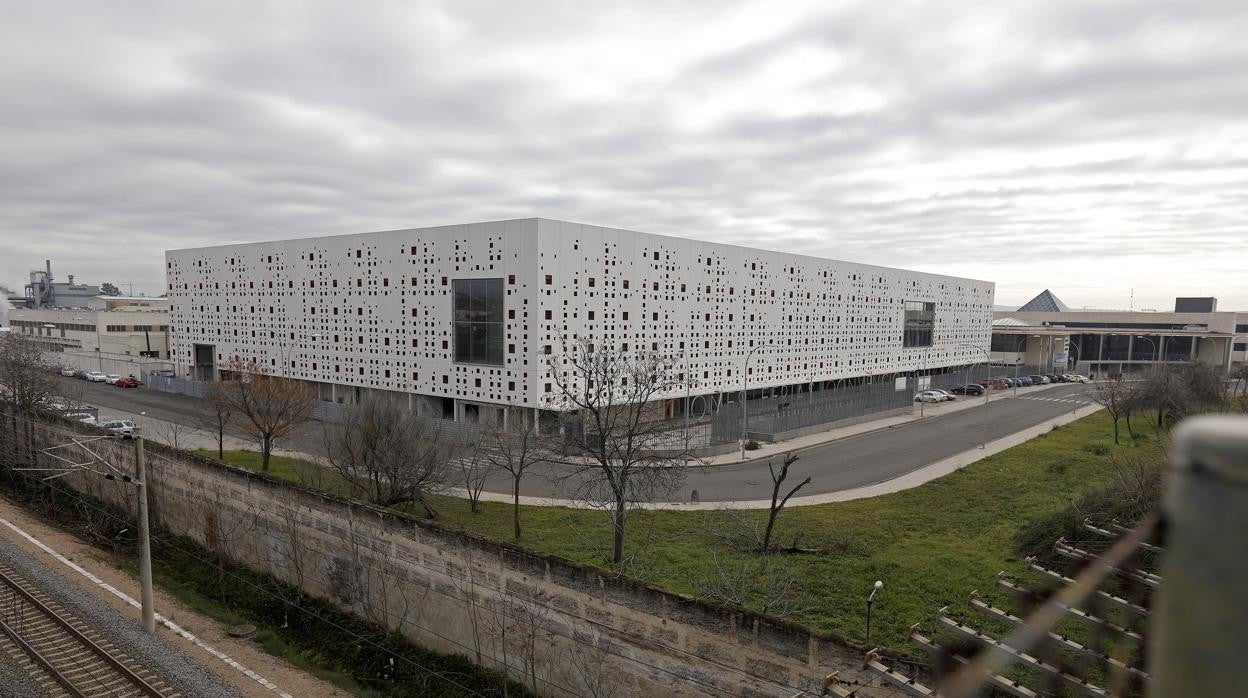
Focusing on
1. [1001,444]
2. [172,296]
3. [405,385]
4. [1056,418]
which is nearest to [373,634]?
[405,385]

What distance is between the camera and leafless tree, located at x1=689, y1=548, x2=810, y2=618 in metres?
16.0

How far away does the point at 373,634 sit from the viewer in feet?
59.1

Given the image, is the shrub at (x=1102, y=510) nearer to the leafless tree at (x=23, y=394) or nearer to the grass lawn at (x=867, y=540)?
the grass lawn at (x=867, y=540)

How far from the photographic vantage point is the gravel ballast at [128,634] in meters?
14.7

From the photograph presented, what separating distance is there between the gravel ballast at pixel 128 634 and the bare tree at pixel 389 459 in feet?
24.2

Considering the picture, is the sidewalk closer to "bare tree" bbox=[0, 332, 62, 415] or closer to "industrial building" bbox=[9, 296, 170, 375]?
"bare tree" bbox=[0, 332, 62, 415]

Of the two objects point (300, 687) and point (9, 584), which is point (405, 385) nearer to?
point (9, 584)

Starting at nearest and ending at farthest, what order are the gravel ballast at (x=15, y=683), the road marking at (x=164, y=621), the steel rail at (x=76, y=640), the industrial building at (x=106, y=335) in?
the gravel ballast at (x=15, y=683), the steel rail at (x=76, y=640), the road marking at (x=164, y=621), the industrial building at (x=106, y=335)

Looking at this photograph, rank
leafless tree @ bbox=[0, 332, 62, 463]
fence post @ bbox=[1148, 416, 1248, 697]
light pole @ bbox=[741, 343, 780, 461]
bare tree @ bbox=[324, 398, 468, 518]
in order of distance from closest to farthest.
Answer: fence post @ bbox=[1148, 416, 1248, 697] → bare tree @ bbox=[324, 398, 468, 518] → leafless tree @ bbox=[0, 332, 62, 463] → light pole @ bbox=[741, 343, 780, 461]

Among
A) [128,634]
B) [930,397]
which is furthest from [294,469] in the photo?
[930,397]

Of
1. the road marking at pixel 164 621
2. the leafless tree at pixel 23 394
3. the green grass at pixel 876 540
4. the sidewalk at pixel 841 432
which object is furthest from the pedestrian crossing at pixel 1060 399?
the leafless tree at pixel 23 394

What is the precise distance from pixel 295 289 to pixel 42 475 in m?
24.5

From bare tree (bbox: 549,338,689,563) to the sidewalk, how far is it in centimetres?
312

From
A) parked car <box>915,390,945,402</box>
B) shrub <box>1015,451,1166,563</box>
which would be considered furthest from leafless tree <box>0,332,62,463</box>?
parked car <box>915,390,945,402</box>
